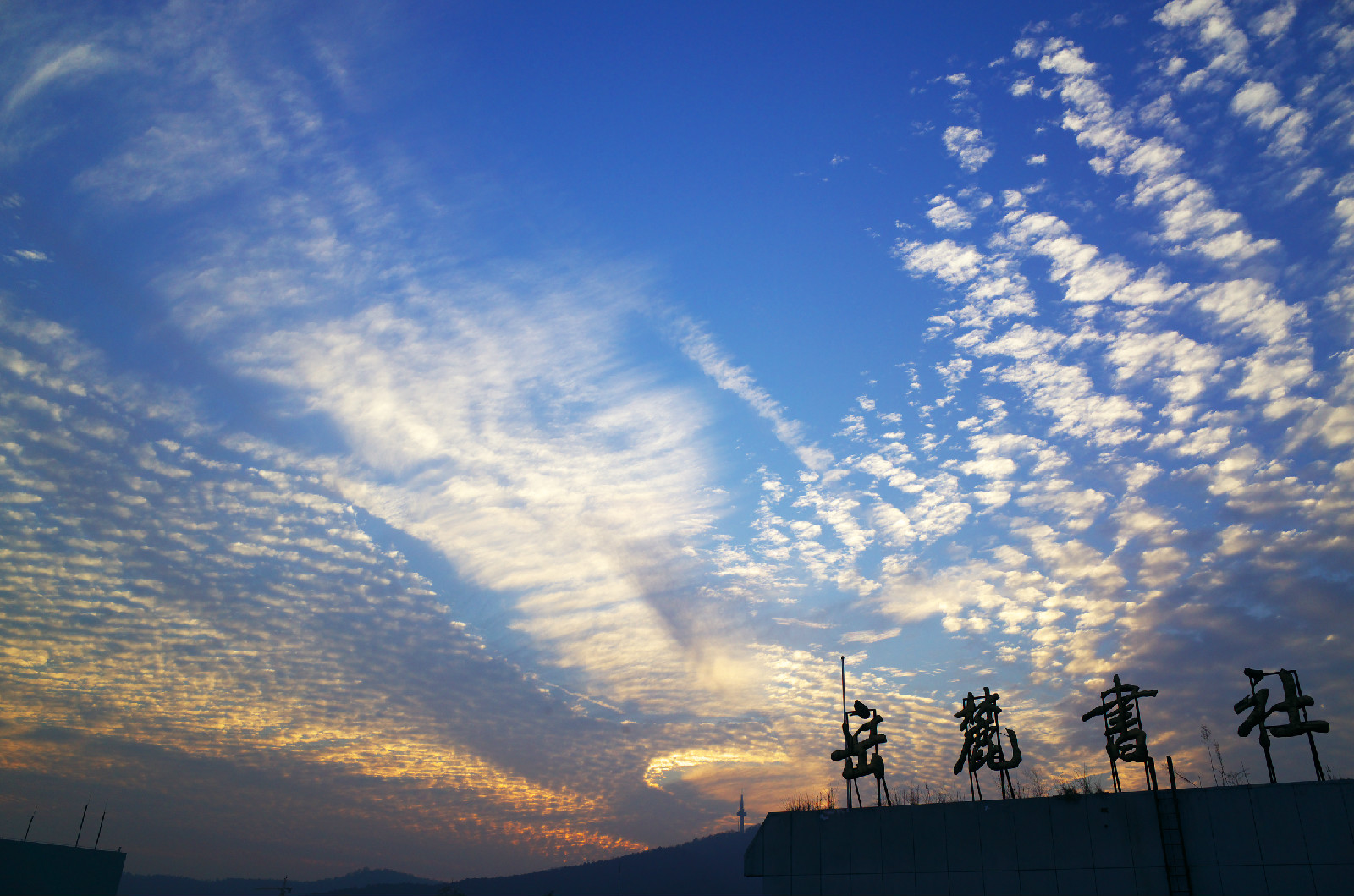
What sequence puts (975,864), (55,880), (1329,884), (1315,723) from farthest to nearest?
(55,880)
(975,864)
(1315,723)
(1329,884)

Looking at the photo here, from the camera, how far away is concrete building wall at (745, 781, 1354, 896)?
2438cm

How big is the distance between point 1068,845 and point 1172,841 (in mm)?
3374

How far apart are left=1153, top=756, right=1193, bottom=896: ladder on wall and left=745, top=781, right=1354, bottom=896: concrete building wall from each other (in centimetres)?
16

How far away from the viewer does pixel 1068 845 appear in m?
27.2

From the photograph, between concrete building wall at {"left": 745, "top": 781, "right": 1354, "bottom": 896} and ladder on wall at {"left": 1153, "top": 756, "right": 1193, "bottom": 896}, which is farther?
ladder on wall at {"left": 1153, "top": 756, "right": 1193, "bottom": 896}

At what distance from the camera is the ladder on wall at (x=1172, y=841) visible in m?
25.5

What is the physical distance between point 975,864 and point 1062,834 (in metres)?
3.42

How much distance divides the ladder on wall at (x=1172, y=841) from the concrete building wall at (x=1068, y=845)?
0.52ft

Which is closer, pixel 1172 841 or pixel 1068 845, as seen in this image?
pixel 1172 841

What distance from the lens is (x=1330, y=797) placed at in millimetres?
24375

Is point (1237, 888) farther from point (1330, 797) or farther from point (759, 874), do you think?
point (759, 874)

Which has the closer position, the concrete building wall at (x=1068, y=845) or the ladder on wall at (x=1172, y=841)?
the concrete building wall at (x=1068, y=845)

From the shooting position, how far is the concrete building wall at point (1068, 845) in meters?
24.4

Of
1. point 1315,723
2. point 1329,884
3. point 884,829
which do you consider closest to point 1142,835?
point 1329,884
